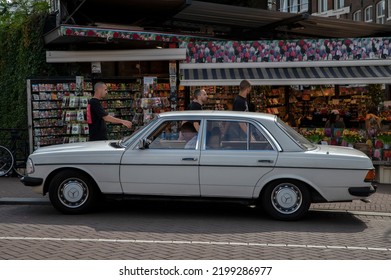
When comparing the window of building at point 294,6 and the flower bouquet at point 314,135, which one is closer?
the flower bouquet at point 314,135

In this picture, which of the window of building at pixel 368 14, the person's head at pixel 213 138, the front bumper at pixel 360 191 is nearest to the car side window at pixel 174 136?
the person's head at pixel 213 138

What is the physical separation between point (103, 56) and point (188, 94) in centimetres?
237

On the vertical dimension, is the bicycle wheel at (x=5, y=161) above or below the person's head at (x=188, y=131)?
below

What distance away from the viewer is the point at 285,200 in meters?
9.00

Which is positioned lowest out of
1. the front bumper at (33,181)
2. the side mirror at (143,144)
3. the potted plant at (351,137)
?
the front bumper at (33,181)

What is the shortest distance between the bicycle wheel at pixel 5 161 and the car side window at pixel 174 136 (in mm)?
5833

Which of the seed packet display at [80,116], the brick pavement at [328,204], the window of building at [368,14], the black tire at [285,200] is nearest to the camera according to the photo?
the black tire at [285,200]

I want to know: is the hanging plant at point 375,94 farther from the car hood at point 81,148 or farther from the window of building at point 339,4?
the window of building at point 339,4

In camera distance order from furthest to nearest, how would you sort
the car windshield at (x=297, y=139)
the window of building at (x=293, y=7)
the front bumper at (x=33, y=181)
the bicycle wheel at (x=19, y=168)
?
1. the window of building at (x=293, y=7)
2. the bicycle wheel at (x=19, y=168)
3. the front bumper at (x=33, y=181)
4. the car windshield at (x=297, y=139)

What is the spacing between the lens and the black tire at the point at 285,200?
8.95 meters

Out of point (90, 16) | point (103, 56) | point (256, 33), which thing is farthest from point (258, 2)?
point (103, 56)

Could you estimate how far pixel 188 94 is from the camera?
53.5 ft

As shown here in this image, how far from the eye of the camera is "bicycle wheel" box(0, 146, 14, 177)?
13953mm

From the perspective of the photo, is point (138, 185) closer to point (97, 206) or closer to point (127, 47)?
point (97, 206)
